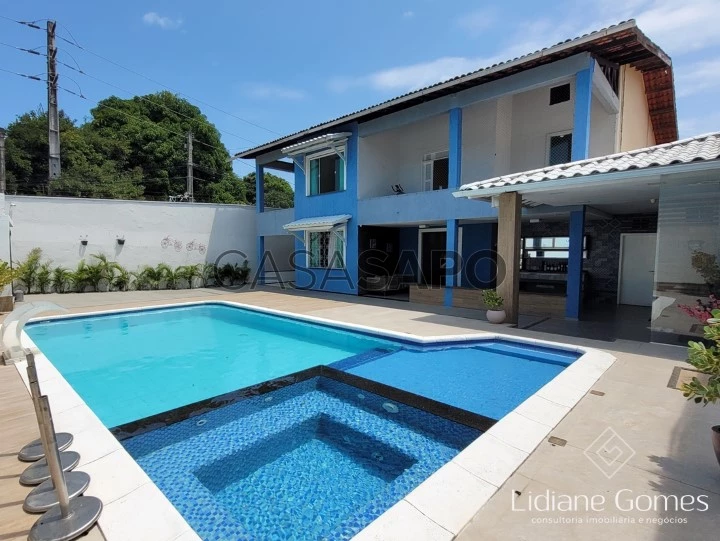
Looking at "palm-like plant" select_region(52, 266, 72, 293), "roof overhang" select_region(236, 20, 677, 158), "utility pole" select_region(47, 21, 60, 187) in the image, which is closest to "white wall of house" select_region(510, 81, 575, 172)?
"roof overhang" select_region(236, 20, 677, 158)

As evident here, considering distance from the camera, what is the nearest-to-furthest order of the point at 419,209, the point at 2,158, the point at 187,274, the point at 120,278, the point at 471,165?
1. the point at 419,209
2. the point at 471,165
3. the point at 2,158
4. the point at 120,278
5. the point at 187,274

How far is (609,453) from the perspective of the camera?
13.5 feet

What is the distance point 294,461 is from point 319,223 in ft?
49.2

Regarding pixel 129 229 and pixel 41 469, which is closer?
pixel 41 469

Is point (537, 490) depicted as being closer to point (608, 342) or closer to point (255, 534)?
point (255, 534)

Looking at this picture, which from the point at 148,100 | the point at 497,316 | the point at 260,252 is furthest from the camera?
the point at 148,100

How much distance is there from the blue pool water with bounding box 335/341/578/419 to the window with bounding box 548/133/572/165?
9.15m

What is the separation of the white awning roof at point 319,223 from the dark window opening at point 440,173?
4.68m

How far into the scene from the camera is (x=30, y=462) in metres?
3.91

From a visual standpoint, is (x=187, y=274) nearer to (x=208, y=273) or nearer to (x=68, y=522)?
(x=208, y=273)

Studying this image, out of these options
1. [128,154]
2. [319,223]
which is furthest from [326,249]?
[128,154]

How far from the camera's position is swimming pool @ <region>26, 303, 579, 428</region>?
679 cm

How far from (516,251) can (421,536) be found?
Answer: 930 centimetres

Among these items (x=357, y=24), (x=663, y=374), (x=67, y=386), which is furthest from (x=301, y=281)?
(x=663, y=374)
